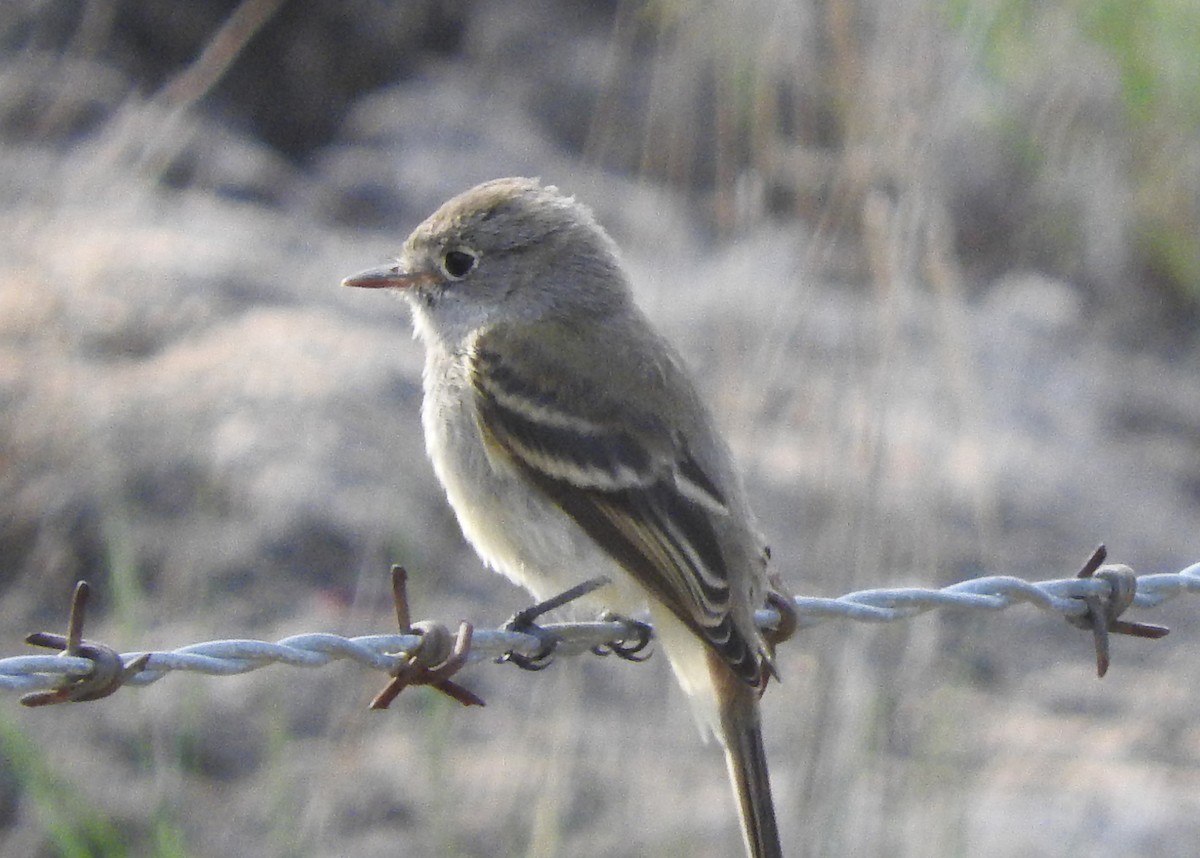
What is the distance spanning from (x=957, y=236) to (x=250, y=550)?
3.97 meters

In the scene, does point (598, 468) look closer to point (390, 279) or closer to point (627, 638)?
point (627, 638)

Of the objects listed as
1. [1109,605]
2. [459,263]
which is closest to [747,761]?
[1109,605]

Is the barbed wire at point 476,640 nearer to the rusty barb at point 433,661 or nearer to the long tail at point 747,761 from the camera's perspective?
the rusty barb at point 433,661

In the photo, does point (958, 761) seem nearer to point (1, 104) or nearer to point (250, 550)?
point (250, 550)

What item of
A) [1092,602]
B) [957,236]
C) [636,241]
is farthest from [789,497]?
[1092,602]

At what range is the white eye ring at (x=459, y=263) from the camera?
167 inches

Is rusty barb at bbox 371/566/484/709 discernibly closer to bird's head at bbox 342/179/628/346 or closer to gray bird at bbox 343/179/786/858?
gray bird at bbox 343/179/786/858

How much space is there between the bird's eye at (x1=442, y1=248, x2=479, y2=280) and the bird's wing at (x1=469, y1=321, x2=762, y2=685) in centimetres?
44

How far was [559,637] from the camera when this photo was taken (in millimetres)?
3186

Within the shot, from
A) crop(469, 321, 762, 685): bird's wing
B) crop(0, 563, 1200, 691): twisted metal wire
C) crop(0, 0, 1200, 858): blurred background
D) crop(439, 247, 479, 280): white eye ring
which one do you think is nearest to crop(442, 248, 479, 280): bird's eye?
crop(439, 247, 479, 280): white eye ring

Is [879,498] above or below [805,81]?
below

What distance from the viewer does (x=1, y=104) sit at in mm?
6977

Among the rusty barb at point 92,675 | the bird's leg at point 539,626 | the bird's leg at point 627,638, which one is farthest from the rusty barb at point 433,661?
the bird's leg at point 627,638

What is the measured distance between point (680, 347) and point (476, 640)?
10.5ft
